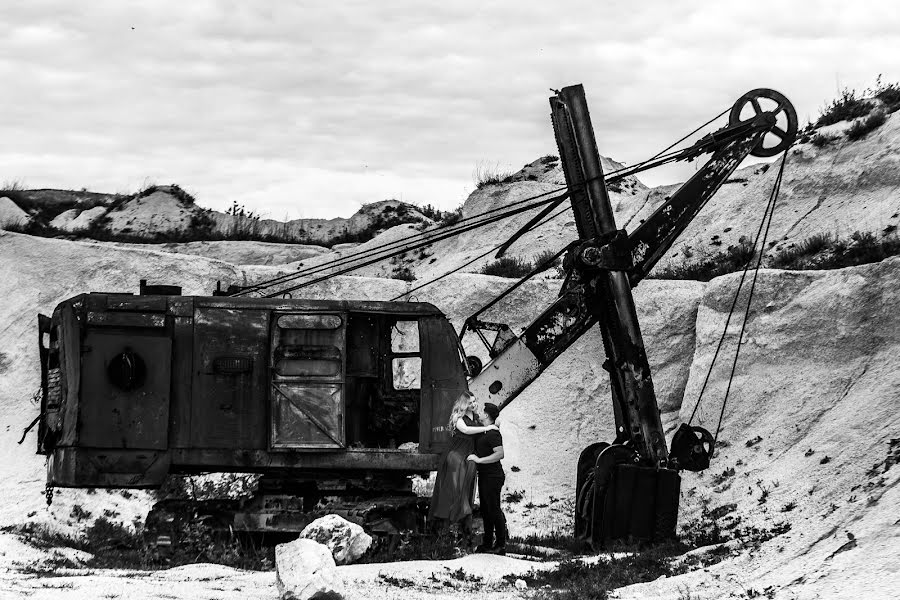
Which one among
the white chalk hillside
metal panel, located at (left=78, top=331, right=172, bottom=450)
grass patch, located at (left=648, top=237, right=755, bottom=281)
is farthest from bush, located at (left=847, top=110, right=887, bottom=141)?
metal panel, located at (left=78, top=331, right=172, bottom=450)

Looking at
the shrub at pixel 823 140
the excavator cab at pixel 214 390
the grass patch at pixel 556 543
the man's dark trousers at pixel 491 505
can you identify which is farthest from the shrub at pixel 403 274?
the man's dark trousers at pixel 491 505

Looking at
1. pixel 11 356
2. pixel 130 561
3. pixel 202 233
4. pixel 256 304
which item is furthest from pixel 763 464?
pixel 202 233

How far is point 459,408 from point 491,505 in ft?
5.04

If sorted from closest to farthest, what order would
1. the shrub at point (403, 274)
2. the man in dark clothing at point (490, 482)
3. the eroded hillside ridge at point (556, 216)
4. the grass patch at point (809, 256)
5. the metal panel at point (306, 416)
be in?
1. the man in dark clothing at point (490, 482)
2. the metal panel at point (306, 416)
3. the grass patch at point (809, 256)
4. the eroded hillside ridge at point (556, 216)
5. the shrub at point (403, 274)

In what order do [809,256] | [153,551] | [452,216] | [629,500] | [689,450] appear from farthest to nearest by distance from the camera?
1. [452,216]
2. [809,256]
3. [689,450]
4. [629,500]
5. [153,551]

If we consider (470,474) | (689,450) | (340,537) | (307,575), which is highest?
(689,450)

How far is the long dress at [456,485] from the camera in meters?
12.9

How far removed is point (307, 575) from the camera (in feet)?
30.4

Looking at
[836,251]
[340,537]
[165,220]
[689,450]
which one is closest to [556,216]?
[836,251]

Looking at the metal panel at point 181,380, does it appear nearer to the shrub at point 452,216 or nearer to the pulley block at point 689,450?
the pulley block at point 689,450

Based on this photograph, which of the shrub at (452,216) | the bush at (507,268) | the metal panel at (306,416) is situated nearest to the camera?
the metal panel at (306,416)

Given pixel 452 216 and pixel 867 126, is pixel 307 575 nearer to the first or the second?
pixel 867 126

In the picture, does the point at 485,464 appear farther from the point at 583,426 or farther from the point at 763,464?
the point at 583,426

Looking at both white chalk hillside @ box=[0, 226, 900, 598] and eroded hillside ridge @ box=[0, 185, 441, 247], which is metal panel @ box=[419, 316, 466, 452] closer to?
white chalk hillside @ box=[0, 226, 900, 598]
